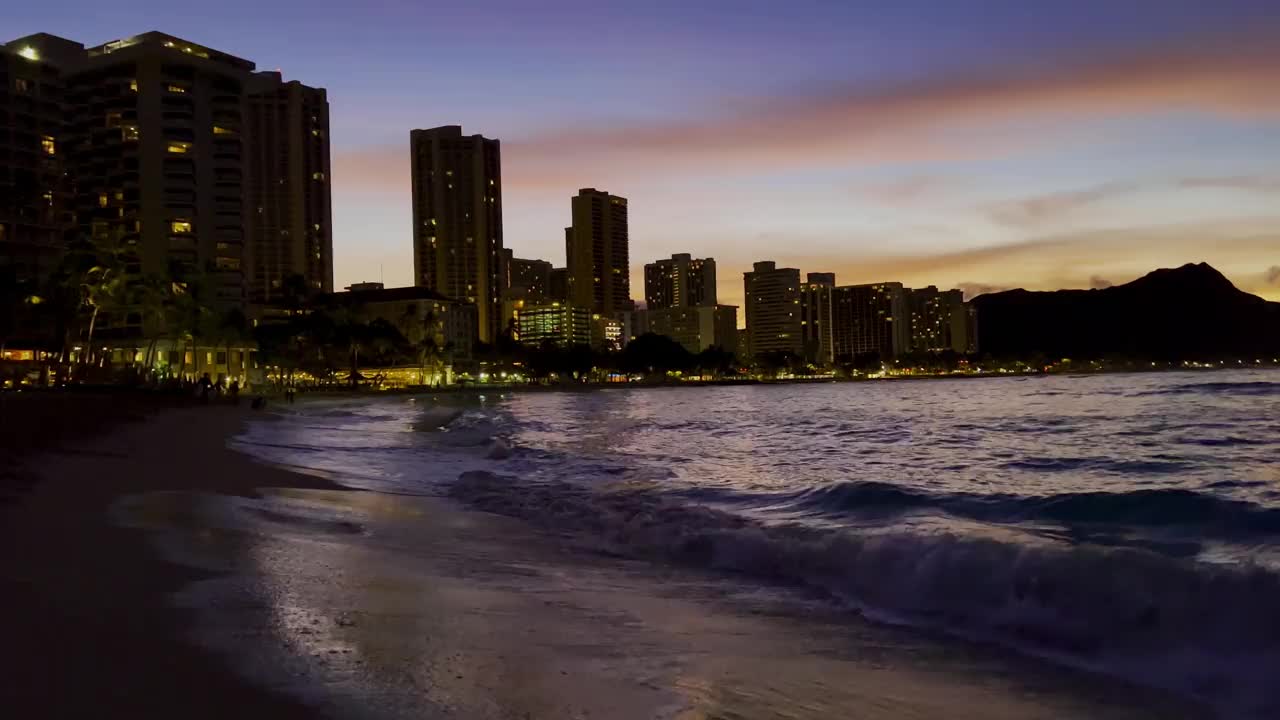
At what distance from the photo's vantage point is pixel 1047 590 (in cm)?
804

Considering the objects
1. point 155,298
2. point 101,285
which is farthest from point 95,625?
point 155,298

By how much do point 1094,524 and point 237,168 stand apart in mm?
142621

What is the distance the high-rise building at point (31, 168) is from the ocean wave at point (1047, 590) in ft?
374

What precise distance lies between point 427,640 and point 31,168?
129936 mm

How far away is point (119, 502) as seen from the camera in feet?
35.1

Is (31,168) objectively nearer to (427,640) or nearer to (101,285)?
(101,285)

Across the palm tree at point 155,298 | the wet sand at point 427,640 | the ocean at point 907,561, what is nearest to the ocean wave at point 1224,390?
the ocean at point 907,561

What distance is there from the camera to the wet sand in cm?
463

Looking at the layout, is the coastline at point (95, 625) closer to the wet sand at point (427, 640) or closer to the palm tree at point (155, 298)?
the wet sand at point (427, 640)

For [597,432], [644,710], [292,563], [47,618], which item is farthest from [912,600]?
[597,432]

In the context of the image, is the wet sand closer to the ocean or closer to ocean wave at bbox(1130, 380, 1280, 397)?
the ocean

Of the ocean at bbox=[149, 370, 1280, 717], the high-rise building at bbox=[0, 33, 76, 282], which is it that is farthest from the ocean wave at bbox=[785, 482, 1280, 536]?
the high-rise building at bbox=[0, 33, 76, 282]

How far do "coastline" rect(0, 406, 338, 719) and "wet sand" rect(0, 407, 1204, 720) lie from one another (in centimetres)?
2

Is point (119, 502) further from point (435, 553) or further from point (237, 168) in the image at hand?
point (237, 168)
